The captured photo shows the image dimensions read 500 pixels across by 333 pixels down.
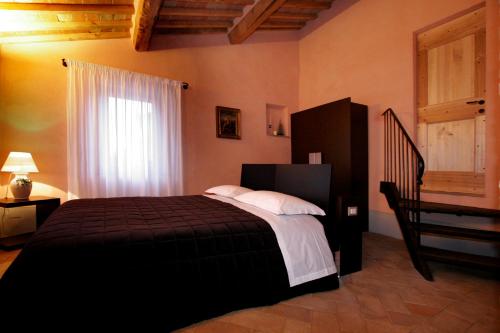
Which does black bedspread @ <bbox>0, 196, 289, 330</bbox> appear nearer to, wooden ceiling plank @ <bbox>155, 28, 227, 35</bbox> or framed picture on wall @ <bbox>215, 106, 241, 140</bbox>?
framed picture on wall @ <bbox>215, 106, 241, 140</bbox>

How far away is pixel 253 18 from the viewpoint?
3.53 metres

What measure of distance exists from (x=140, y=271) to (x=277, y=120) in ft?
12.9

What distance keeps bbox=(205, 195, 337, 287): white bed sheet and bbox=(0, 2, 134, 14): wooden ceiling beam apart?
8.48ft

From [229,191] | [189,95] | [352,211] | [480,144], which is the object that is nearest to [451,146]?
[480,144]

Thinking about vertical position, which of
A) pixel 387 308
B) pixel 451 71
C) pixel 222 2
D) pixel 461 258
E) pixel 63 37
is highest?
pixel 222 2

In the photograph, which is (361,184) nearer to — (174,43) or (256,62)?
(256,62)

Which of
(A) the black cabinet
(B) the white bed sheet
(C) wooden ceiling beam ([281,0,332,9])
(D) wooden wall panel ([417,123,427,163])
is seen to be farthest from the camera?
(C) wooden ceiling beam ([281,0,332,9])

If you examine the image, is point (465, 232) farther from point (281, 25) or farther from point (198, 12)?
point (281, 25)

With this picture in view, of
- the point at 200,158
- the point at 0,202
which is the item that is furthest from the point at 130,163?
the point at 0,202

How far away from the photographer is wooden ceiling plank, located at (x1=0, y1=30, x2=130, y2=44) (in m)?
2.82

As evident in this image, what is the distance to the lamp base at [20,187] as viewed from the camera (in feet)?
8.75

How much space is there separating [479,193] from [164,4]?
4113 millimetres

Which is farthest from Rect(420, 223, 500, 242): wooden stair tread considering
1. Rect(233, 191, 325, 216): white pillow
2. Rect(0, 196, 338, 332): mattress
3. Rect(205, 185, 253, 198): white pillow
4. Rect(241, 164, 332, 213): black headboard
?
Rect(205, 185, 253, 198): white pillow

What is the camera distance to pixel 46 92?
3033mm
